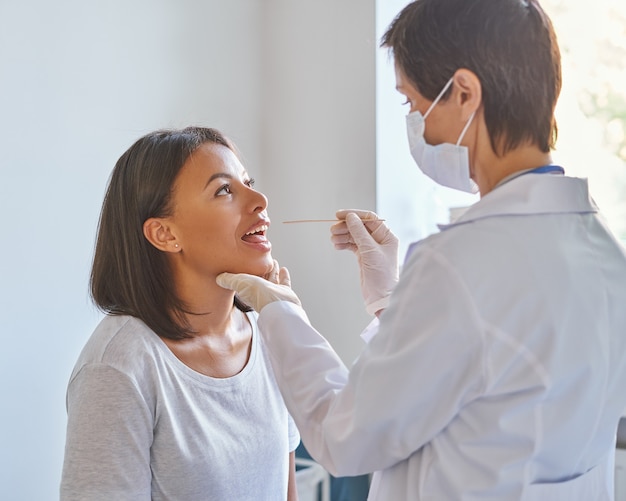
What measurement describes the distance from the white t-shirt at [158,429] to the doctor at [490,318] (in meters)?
0.37

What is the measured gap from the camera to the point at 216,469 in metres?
1.33

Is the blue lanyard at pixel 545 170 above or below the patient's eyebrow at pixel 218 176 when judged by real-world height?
above

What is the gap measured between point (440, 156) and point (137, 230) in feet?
2.24

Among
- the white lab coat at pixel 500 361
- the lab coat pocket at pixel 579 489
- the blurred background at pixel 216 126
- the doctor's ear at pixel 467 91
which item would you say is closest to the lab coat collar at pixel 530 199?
the white lab coat at pixel 500 361

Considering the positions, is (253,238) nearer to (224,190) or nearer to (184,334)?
(224,190)

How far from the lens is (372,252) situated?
143 cm

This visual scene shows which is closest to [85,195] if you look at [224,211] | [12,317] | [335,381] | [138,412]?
[12,317]

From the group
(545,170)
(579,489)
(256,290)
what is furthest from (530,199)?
(256,290)

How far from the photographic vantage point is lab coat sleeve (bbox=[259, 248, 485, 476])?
33.5 inches

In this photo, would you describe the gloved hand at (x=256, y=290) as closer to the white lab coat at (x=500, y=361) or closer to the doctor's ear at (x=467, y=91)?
the white lab coat at (x=500, y=361)

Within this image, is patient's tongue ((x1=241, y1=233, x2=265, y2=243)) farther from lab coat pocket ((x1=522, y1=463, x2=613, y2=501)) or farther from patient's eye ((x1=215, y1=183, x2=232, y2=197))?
lab coat pocket ((x1=522, y1=463, x2=613, y2=501))

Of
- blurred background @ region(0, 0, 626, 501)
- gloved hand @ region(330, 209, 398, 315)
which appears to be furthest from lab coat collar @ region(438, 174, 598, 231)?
blurred background @ region(0, 0, 626, 501)

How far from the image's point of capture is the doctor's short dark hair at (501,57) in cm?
91

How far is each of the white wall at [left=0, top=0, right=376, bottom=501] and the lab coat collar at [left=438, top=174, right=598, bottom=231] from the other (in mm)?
1418
